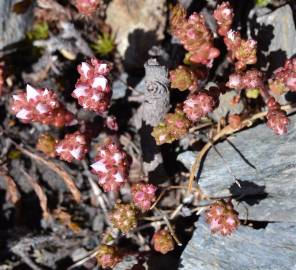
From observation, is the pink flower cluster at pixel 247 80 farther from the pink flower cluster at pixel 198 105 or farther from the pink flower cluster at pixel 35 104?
the pink flower cluster at pixel 35 104

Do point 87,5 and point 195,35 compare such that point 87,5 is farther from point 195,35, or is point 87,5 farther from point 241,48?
point 241,48

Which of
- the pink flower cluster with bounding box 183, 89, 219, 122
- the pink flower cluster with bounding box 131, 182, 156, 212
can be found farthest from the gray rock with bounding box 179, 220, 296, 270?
the pink flower cluster with bounding box 183, 89, 219, 122

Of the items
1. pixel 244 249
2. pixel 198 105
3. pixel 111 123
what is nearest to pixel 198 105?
pixel 198 105

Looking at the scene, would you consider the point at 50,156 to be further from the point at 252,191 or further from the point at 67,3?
the point at 252,191

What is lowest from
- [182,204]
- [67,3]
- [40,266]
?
[40,266]

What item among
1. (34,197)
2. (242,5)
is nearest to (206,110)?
(242,5)

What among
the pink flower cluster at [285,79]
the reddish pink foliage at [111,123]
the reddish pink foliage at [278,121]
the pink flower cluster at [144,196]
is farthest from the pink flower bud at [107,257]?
the pink flower cluster at [285,79]
